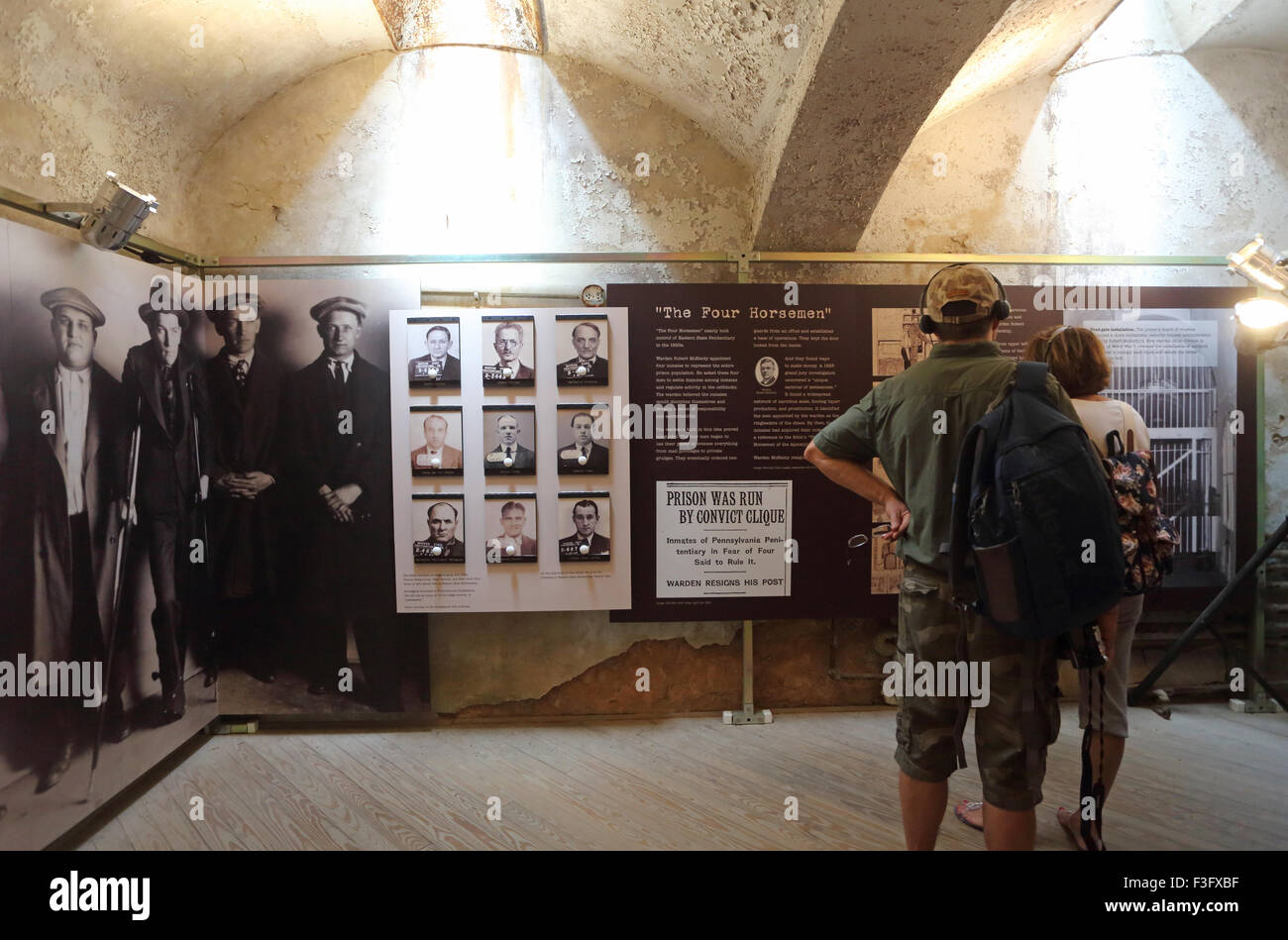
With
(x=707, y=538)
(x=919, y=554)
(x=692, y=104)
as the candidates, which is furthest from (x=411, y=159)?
(x=919, y=554)

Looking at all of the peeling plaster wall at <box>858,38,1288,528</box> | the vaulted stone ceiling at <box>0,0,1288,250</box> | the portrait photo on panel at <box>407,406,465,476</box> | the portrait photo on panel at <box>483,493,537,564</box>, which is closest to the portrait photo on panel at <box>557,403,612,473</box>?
the portrait photo on panel at <box>483,493,537,564</box>

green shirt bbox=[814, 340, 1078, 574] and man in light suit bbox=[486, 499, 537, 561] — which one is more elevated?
green shirt bbox=[814, 340, 1078, 574]

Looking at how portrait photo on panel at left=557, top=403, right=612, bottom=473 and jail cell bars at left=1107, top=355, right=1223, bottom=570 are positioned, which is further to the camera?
jail cell bars at left=1107, top=355, right=1223, bottom=570

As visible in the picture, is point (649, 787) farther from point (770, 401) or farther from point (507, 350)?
point (507, 350)

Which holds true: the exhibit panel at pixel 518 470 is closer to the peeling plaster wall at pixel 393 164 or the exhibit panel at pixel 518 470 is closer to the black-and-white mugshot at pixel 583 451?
the black-and-white mugshot at pixel 583 451

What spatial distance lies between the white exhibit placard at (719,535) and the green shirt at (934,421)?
1587 millimetres

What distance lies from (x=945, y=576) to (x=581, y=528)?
6.86ft

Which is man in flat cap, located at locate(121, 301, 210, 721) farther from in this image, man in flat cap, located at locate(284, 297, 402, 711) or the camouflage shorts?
the camouflage shorts

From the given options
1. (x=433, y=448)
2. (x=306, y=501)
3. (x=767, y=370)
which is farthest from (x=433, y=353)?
(x=767, y=370)

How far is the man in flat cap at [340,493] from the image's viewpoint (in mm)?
3588

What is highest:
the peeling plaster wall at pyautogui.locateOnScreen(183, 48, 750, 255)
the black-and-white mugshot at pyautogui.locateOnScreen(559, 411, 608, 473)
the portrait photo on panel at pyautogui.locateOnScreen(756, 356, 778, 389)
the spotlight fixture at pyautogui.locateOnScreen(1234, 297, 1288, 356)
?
the peeling plaster wall at pyautogui.locateOnScreen(183, 48, 750, 255)

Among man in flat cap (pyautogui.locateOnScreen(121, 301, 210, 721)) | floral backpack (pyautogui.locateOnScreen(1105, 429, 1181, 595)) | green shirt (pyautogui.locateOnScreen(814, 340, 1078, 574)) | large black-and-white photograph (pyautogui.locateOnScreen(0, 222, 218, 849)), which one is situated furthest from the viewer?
man in flat cap (pyautogui.locateOnScreen(121, 301, 210, 721))

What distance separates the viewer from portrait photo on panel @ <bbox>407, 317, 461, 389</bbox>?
358 centimetres

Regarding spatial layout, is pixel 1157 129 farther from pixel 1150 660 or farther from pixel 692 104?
pixel 1150 660
